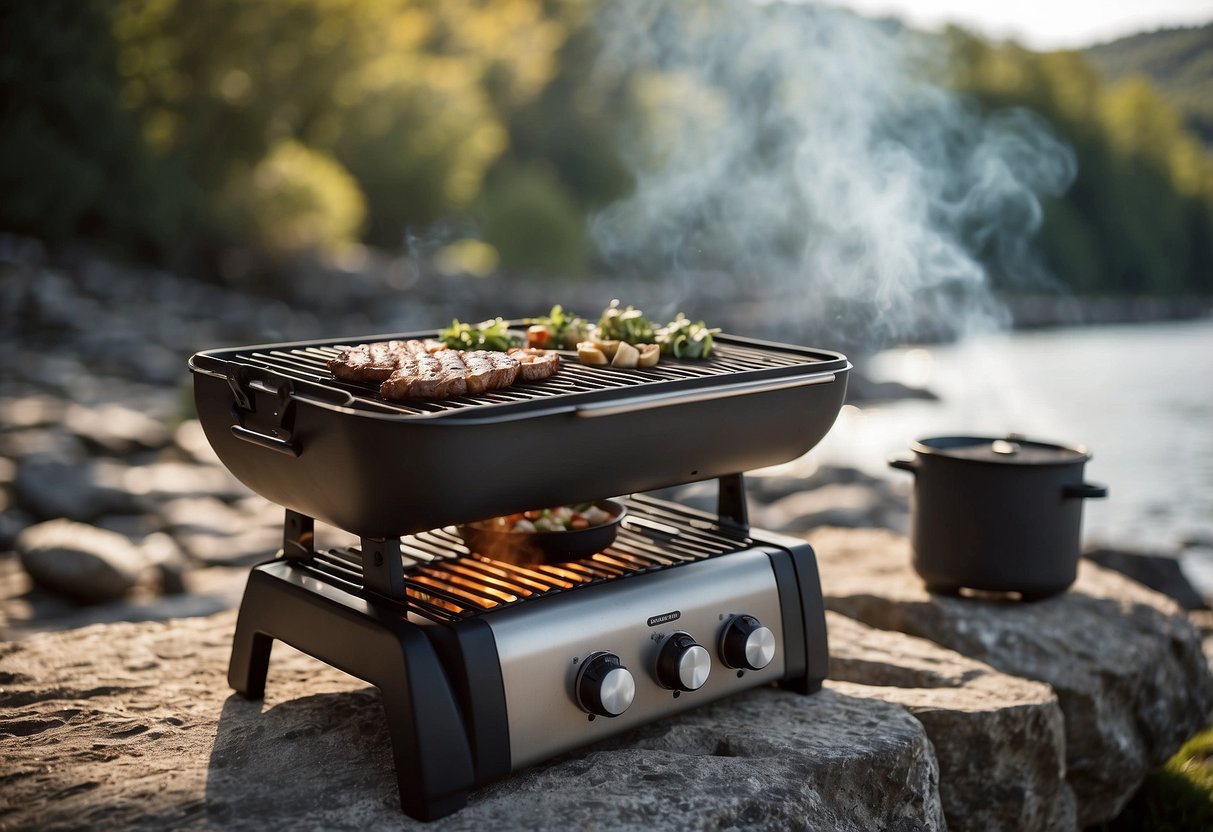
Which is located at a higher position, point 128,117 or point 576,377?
point 128,117

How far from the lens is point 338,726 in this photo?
80.9 inches

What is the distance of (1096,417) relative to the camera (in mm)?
10438

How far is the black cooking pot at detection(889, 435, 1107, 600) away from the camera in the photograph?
8.91ft

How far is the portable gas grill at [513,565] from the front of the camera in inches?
67.3

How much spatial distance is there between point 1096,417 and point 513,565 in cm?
956

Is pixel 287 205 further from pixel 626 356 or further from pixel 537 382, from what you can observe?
pixel 537 382

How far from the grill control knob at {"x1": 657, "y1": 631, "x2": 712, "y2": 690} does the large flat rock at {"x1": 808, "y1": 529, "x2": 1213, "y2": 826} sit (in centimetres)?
106

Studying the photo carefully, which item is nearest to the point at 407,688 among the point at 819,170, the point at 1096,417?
the point at 819,170

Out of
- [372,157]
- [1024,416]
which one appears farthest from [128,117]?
[1024,416]

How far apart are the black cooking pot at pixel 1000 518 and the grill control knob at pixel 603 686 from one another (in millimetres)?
1240

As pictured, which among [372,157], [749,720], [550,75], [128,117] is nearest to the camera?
[749,720]

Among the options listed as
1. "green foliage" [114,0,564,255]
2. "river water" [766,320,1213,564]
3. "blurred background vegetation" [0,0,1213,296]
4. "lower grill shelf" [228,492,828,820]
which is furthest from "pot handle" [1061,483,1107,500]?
"green foliage" [114,0,564,255]

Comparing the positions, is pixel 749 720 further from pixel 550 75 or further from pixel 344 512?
pixel 550 75

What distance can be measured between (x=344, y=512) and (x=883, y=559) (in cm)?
204
